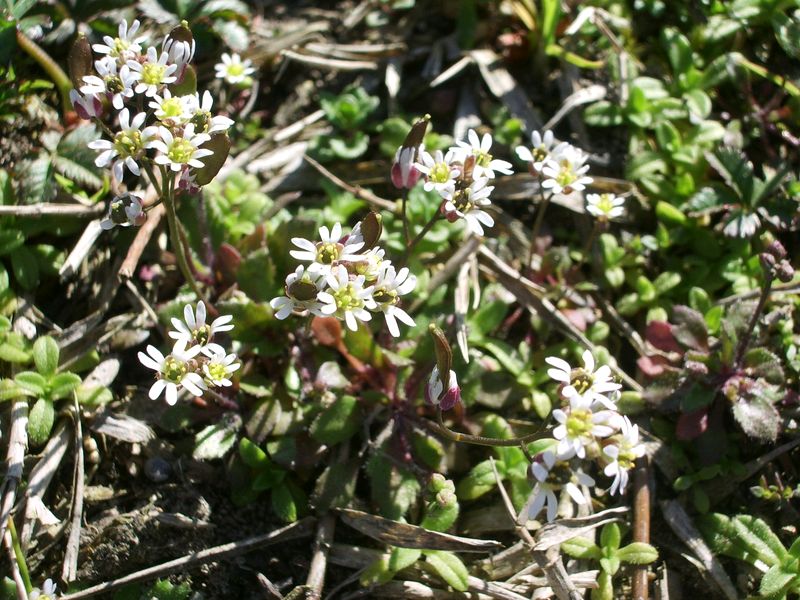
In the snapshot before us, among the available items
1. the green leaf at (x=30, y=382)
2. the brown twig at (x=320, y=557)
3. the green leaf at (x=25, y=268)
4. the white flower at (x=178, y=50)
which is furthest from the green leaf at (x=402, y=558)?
the white flower at (x=178, y=50)

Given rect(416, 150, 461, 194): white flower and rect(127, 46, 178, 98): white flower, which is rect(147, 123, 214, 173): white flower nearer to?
rect(127, 46, 178, 98): white flower

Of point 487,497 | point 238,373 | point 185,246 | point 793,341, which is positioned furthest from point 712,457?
point 185,246

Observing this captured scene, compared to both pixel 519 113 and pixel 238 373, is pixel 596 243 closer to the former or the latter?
pixel 519 113

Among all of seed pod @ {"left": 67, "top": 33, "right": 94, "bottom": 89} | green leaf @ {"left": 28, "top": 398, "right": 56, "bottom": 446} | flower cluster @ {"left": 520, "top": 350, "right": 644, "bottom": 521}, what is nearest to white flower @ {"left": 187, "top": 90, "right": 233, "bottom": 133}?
seed pod @ {"left": 67, "top": 33, "right": 94, "bottom": 89}

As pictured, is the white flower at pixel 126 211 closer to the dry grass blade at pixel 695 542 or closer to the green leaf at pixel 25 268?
the green leaf at pixel 25 268

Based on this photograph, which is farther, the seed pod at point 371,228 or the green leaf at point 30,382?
the green leaf at point 30,382

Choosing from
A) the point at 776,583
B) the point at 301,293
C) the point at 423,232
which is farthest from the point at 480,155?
the point at 776,583
